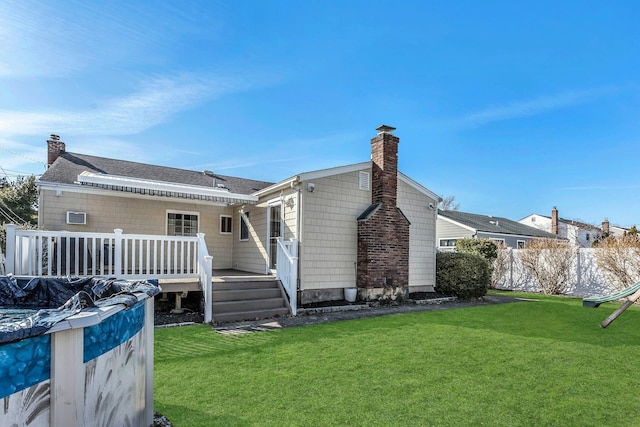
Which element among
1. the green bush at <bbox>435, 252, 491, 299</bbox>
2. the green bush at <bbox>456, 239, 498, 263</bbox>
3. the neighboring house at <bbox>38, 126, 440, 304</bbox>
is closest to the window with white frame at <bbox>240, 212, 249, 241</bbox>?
the neighboring house at <bbox>38, 126, 440, 304</bbox>

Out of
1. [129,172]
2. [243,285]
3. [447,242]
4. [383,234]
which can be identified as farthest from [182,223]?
[447,242]

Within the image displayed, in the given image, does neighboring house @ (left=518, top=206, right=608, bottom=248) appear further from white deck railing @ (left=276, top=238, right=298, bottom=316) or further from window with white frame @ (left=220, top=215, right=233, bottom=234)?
white deck railing @ (left=276, top=238, right=298, bottom=316)

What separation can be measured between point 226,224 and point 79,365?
11880mm

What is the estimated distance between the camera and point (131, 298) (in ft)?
8.14

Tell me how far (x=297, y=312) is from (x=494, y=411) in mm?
5860

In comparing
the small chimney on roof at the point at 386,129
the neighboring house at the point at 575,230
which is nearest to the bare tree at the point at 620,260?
the small chimney on roof at the point at 386,129

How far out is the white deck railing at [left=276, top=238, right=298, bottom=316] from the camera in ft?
29.2

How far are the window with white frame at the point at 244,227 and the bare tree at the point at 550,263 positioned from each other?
1322cm

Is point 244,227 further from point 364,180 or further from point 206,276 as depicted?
point 364,180

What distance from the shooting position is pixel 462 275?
1259cm

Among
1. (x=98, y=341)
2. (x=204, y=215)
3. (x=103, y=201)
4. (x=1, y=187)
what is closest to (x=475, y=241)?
(x=204, y=215)

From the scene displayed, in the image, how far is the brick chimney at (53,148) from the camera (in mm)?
12969

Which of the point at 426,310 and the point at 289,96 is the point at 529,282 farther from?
the point at 289,96

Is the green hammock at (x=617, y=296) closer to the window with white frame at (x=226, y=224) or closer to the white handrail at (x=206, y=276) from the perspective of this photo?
the white handrail at (x=206, y=276)
